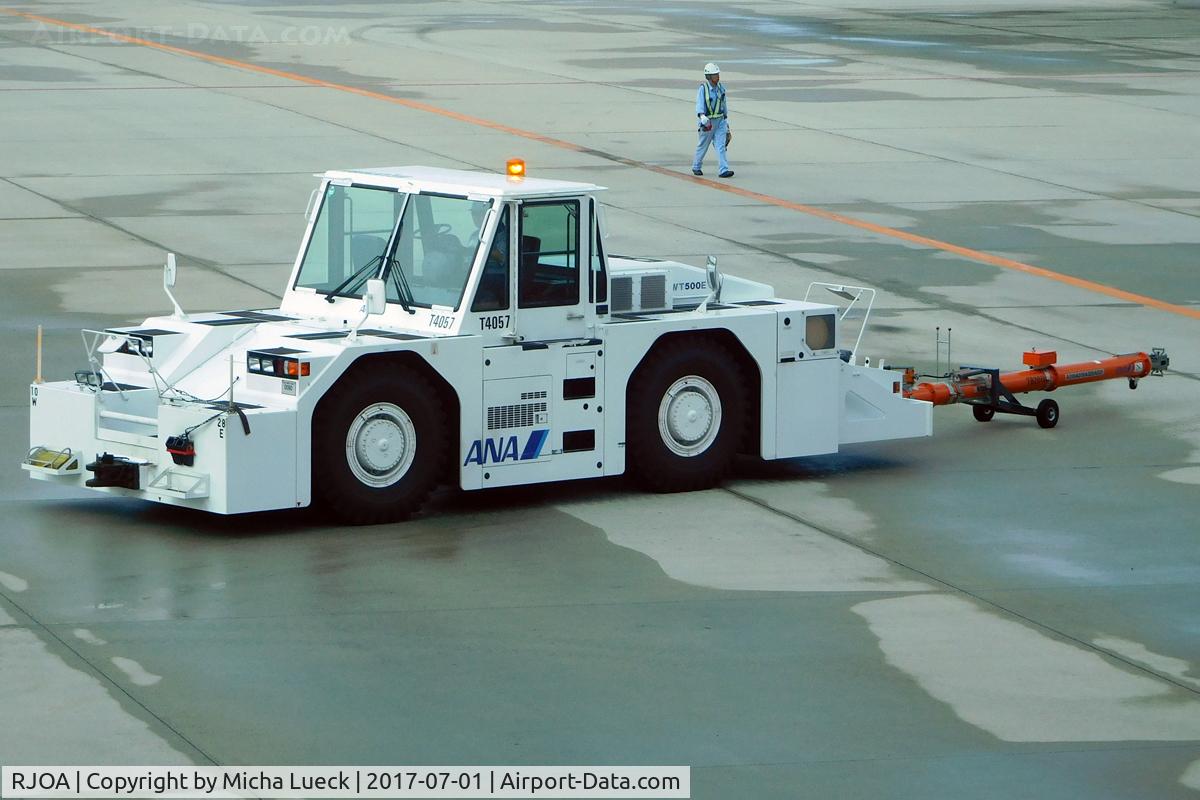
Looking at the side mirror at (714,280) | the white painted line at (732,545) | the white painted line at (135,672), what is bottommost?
the white painted line at (135,672)

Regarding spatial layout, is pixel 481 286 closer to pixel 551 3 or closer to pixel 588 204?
pixel 588 204

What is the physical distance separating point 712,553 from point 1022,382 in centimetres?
465

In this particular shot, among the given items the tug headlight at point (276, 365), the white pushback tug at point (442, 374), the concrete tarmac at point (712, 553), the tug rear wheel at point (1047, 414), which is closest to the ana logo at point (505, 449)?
the white pushback tug at point (442, 374)

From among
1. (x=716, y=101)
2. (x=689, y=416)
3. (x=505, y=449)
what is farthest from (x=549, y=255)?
(x=716, y=101)

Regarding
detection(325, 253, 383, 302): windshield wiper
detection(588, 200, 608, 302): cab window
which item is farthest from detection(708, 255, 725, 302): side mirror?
detection(325, 253, 383, 302): windshield wiper

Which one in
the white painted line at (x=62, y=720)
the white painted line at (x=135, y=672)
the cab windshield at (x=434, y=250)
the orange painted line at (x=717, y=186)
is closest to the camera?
the white painted line at (x=62, y=720)

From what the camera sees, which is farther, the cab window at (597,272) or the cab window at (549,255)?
the cab window at (597,272)

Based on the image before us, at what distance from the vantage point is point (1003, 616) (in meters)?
11.3

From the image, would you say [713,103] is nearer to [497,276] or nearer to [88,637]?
[497,276]

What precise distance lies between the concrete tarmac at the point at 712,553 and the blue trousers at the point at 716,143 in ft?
1.16

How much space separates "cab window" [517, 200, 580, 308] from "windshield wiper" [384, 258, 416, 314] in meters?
0.71

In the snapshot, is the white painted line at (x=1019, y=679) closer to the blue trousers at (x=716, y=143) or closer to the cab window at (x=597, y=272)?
the cab window at (x=597, y=272)

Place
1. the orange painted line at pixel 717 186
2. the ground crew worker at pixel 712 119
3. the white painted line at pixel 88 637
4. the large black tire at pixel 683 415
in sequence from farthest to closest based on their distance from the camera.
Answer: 1. the ground crew worker at pixel 712 119
2. the orange painted line at pixel 717 186
3. the large black tire at pixel 683 415
4. the white painted line at pixel 88 637

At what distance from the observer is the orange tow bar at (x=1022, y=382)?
15953 millimetres
